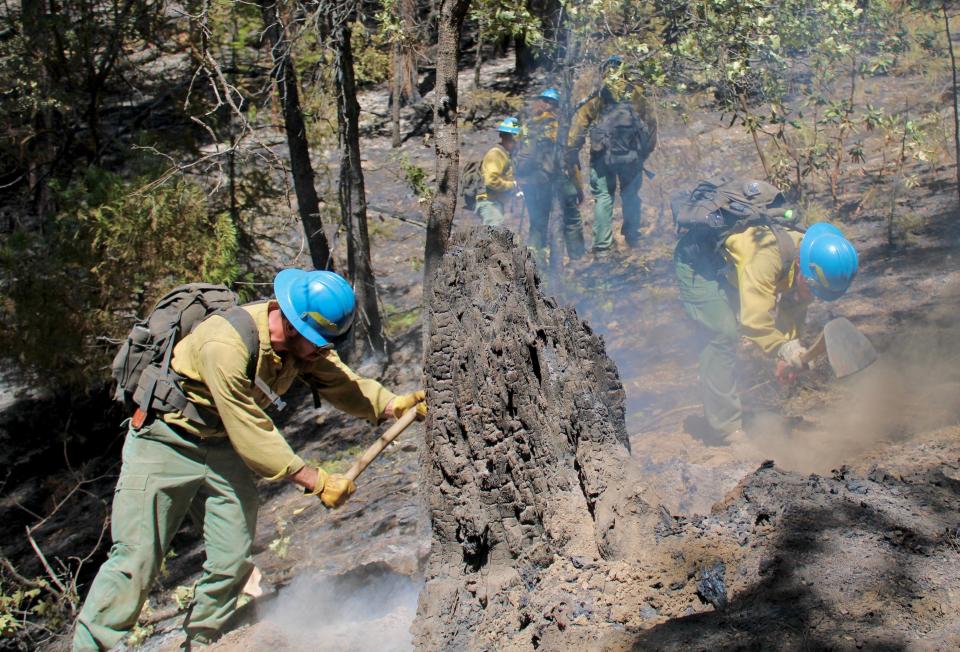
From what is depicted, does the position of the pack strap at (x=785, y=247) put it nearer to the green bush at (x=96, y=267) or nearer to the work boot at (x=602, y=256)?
the work boot at (x=602, y=256)

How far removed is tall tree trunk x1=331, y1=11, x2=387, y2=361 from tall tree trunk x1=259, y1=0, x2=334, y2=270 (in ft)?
0.95

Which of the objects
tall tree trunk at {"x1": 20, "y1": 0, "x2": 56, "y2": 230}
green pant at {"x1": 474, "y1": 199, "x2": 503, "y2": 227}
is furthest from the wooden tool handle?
green pant at {"x1": 474, "y1": 199, "x2": 503, "y2": 227}

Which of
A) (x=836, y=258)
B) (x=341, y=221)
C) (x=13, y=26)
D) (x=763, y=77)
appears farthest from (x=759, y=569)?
(x=13, y=26)

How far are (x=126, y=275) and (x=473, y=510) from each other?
4963 mm

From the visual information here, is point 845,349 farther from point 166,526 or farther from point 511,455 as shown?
point 166,526

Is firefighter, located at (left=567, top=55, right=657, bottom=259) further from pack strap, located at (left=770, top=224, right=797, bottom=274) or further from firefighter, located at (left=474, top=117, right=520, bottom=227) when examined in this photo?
pack strap, located at (left=770, top=224, right=797, bottom=274)

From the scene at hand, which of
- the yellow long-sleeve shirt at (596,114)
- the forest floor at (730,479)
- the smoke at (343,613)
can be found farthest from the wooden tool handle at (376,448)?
the yellow long-sleeve shirt at (596,114)

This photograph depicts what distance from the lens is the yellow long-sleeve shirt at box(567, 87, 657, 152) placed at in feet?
32.2

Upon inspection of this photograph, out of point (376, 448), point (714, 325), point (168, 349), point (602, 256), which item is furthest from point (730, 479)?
point (602, 256)

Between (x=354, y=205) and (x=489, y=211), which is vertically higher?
(x=354, y=205)

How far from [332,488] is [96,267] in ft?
14.2

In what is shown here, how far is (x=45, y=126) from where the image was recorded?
8414 mm

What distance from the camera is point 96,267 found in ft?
23.2

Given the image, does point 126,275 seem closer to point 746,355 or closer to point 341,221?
point 341,221
